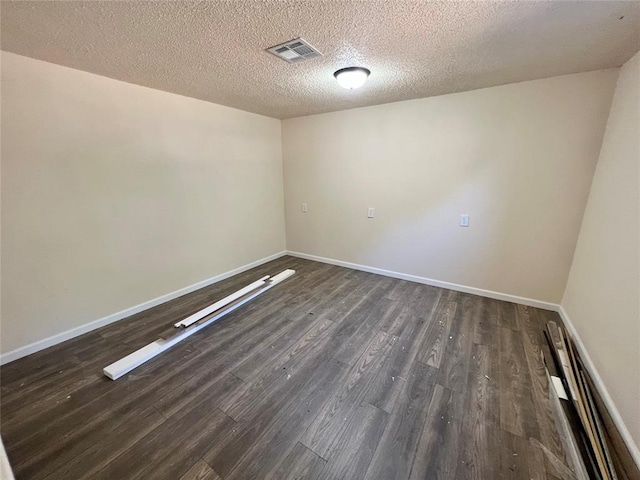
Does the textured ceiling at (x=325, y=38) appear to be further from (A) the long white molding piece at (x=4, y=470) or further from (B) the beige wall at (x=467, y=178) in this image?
(A) the long white molding piece at (x=4, y=470)

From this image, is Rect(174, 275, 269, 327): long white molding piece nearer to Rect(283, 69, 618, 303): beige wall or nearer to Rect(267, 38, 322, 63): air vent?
Rect(283, 69, 618, 303): beige wall

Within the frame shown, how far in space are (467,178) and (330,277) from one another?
2.08 metres

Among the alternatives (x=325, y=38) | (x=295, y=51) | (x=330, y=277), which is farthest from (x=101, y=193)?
(x=330, y=277)

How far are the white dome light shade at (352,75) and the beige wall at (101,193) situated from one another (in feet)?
5.78

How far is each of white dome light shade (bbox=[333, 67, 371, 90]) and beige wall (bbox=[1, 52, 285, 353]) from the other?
5.78ft

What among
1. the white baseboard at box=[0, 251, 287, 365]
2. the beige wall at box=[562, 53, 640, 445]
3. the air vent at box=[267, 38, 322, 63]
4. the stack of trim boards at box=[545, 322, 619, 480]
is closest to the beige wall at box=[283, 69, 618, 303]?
the beige wall at box=[562, 53, 640, 445]

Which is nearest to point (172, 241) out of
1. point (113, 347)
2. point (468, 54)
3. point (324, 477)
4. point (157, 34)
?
point (113, 347)

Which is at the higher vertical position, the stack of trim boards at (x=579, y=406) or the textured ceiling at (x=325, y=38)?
the textured ceiling at (x=325, y=38)

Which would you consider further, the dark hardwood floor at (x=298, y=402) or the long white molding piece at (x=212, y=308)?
the long white molding piece at (x=212, y=308)

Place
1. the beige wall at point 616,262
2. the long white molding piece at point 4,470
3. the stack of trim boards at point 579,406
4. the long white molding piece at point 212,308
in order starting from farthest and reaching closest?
1. the long white molding piece at point 212,308
2. the beige wall at point 616,262
3. the stack of trim boards at point 579,406
4. the long white molding piece at point 4,470

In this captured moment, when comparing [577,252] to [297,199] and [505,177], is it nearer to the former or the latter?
[505,177]

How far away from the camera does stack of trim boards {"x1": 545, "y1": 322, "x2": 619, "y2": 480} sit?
4.06 ft

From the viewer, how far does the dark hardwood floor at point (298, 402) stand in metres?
1.27

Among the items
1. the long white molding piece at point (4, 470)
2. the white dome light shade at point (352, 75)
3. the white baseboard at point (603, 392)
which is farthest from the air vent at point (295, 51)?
the white baseboard at point (603, 392)
